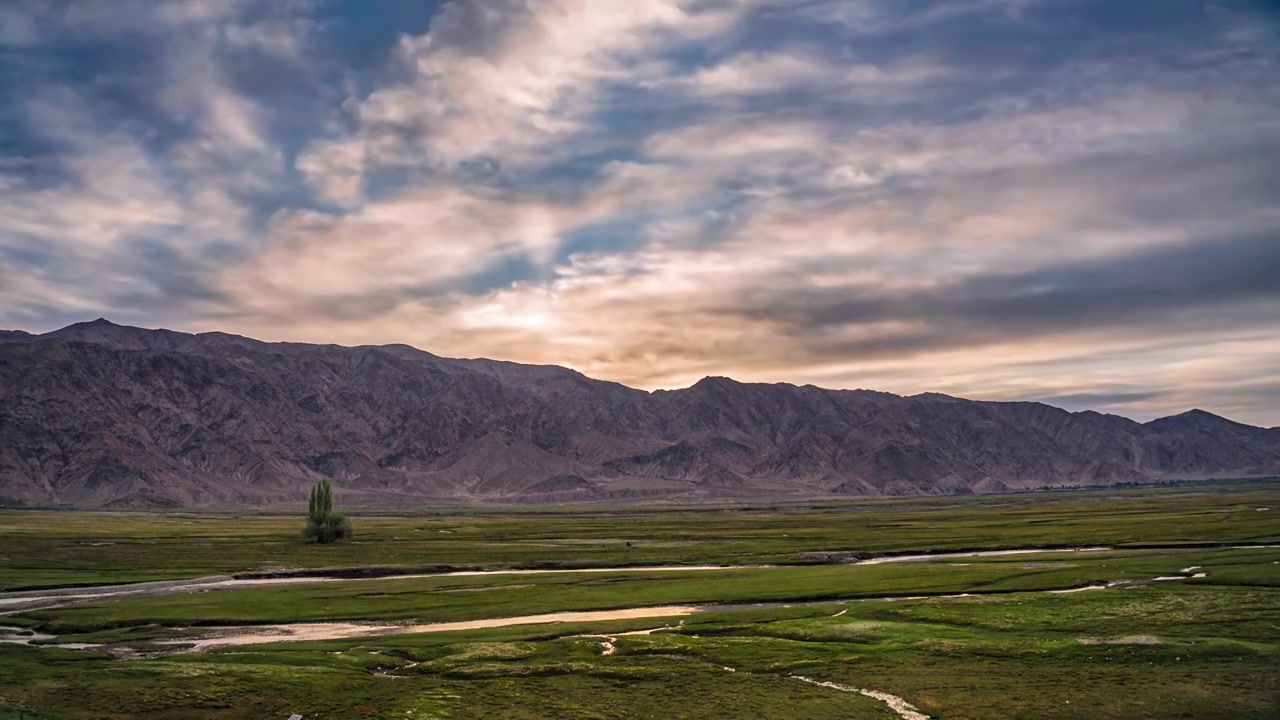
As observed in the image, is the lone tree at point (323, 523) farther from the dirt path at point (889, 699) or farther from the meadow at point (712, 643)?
the dirt path at point (889, 699)

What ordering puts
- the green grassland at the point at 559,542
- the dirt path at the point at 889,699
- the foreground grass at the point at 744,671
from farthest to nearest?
the green grassland at the point at 559,542 → the foreground grass at the point at 744,671 → the dirt path at the point at 889,699

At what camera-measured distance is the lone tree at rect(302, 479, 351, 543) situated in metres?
112

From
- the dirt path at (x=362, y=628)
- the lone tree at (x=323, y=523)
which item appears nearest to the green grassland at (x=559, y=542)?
the lone tree at (x=323, y=523)

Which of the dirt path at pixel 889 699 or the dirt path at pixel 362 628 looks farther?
the dirt path at pixel 362 628

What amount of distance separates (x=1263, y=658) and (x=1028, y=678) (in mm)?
8947

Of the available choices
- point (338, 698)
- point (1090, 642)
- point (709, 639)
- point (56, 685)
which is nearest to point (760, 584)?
point (709, 639)

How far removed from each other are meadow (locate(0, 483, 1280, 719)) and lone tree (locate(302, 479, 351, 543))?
2968cm

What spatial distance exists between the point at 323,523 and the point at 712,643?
84.1m

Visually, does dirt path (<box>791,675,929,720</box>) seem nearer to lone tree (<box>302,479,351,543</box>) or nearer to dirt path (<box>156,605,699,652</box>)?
dirt path (<box>156,605,699,652</box>)

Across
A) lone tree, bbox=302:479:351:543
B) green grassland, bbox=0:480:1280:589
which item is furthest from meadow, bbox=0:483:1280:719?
lone tree, bbox=302:479:351:543

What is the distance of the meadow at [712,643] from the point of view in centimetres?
2962

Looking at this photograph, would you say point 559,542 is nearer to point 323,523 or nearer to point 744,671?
point 323,523

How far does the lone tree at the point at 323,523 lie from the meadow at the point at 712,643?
29683 mm

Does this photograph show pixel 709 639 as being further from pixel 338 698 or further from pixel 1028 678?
pixel 338 698
